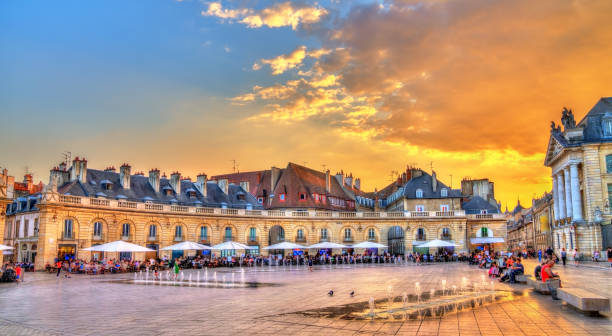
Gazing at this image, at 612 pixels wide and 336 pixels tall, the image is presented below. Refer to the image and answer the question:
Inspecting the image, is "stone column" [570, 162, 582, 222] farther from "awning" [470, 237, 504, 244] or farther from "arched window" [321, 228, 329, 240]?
"arched window" [321, 228, 329, 240]

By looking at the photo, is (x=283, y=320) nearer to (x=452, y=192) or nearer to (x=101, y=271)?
(x=101, y=271)

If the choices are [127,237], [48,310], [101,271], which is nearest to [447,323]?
[48,310]

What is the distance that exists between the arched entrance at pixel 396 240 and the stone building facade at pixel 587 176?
21.1 meters

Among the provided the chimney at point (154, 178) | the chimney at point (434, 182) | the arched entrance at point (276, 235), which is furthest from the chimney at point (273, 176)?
the chimney at point (434, 182)

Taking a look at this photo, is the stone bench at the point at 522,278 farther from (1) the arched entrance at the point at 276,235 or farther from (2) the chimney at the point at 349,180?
(2) the chimney at the point at 349,180

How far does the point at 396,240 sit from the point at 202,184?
2882 centimetres

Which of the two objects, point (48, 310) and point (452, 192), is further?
point (452, 192)

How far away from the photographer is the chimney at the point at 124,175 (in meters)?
50.3

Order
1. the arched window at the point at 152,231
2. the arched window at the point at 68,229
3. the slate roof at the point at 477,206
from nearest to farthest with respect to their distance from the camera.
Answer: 1. the arched window at the point at 68,229
2. the arched window at the point at 152,231
3. the slate roof at the point at 477,206

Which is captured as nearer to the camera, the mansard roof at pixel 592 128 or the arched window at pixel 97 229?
the arched window at pixel 97 229

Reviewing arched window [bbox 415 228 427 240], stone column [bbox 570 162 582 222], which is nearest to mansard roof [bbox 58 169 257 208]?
arched window [bbox 415 228 427 240]

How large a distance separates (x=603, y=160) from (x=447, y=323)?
40585mm

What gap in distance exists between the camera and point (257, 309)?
591 inches

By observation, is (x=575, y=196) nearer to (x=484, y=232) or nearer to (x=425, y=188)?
(x=484, y=232)
